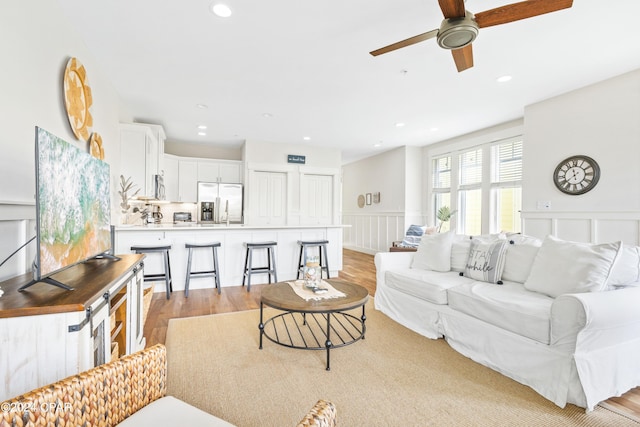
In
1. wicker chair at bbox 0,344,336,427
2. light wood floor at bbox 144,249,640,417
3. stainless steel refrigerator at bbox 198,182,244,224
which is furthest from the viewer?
stainless steel refrigerator at bbox 198,182,244,224

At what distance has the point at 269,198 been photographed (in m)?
6.67

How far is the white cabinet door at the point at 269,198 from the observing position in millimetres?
6539

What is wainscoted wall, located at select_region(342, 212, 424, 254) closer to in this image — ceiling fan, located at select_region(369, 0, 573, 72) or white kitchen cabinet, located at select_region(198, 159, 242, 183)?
white kitchen cabinet, located at select_region(198, 159, 242, 183)

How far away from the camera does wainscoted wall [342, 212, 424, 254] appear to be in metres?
7.00

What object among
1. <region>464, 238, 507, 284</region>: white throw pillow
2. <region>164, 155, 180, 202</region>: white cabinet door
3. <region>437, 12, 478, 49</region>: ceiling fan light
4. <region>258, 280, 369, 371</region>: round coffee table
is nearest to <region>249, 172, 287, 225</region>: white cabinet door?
<region>164, 155, 180, 202</region>: white cabinet door

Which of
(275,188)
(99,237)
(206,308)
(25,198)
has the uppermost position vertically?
(275,188)

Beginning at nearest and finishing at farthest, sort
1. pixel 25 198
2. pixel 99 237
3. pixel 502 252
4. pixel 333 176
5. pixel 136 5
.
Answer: pixel 25 198 → pixel 99 237 → pixel 136 5 → pixel 502 252 → pixel 333 176

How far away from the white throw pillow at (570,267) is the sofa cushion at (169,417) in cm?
232

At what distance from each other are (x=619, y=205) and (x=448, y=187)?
10.1 ft

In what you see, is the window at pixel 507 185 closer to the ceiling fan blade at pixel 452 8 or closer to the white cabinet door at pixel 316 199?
the white cabinet door at pixel 316 199

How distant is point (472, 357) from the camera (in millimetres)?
2277

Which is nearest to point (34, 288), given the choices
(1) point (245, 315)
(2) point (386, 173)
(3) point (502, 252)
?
(1) point (245, 315)

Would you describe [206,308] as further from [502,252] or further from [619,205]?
[619,205]

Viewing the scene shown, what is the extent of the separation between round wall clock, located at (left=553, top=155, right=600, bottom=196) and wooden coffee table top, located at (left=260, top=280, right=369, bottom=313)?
3334 millimetres
